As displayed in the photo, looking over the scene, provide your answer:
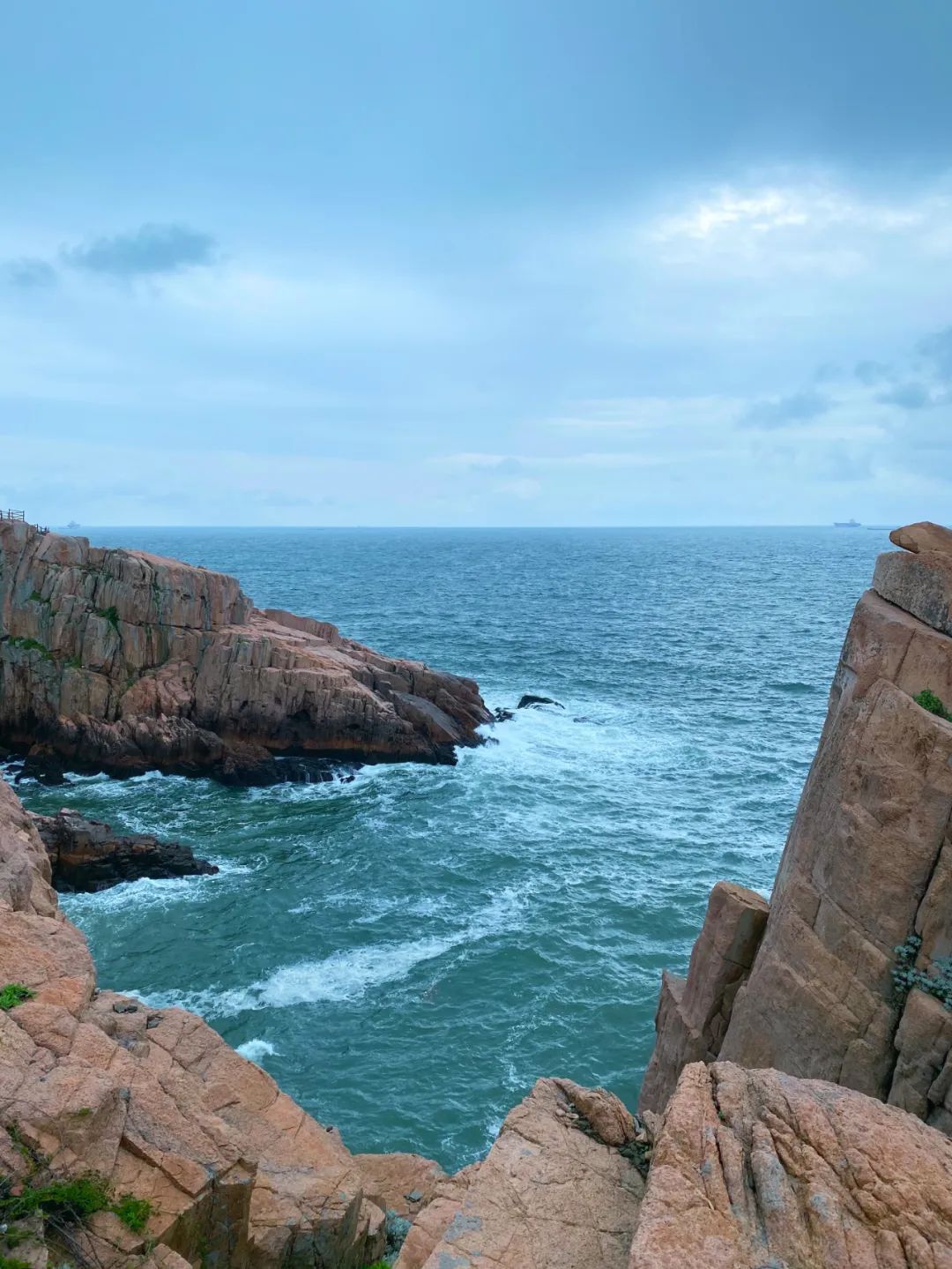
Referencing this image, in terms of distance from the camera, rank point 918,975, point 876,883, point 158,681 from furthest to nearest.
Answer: point 158,681 → point 876,883 → point 918,975

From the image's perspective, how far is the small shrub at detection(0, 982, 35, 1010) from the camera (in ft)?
49.7

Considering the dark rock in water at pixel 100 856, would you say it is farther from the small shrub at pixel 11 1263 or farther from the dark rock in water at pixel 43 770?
the small shrub at pixel 11 1263

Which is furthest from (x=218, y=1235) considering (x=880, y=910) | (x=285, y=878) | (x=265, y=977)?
(x=285, y=878)

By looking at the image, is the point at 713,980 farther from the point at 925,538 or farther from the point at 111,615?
the point at 111,615

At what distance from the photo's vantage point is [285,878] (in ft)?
132

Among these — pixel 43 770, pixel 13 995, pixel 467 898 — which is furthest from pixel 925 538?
pixel 43 770

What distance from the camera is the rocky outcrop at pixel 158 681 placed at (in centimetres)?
5212

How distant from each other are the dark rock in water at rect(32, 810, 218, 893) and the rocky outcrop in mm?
11688

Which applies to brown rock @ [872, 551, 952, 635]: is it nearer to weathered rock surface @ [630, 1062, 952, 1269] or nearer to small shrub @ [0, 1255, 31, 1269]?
weathered rock surface @ [630, 1062, 952, 1269]

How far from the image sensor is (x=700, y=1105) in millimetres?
11875

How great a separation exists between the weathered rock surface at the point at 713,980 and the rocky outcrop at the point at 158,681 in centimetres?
3475

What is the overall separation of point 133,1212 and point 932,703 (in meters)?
15.9

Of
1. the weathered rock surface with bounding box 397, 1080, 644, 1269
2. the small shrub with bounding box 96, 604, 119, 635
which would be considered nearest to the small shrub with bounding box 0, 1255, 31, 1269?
the weathered rock surface with bounding box 397, 1080, 644, 1269

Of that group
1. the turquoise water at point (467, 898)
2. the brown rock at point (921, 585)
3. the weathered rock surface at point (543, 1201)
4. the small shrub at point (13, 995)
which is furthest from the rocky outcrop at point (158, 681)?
the weathered rock surface at point (543, 1201)
